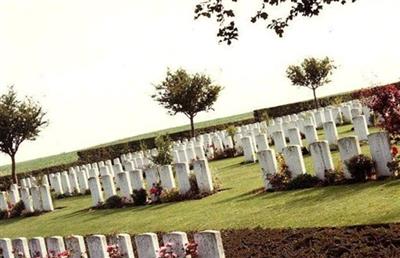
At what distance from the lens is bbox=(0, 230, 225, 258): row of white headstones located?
5203mm

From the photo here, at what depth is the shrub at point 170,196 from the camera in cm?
1319

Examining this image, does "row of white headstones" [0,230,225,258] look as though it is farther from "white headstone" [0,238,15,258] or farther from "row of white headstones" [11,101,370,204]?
"row of white headstones" [11,101,370,204]

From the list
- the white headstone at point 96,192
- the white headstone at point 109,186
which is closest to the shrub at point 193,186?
the white headstone at point 109,186

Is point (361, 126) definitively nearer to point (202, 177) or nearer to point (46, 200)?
point (202, 177)

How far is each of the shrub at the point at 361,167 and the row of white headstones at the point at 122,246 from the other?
18.7 ft

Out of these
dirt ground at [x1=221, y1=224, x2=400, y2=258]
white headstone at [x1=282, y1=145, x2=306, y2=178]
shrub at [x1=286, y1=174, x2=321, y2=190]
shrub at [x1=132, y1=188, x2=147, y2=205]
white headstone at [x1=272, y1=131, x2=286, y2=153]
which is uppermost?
white headstone at [x1=272, y1=131, x2=286, y2=153]

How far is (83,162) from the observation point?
34312 millimetres

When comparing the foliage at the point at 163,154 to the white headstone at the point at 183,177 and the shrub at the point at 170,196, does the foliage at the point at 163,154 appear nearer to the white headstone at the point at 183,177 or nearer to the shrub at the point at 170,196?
the shrub at the point at 170,196

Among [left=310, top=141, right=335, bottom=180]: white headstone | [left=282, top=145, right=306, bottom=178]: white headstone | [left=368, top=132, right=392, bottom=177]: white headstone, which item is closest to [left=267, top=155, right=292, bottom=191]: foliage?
[left=282, top=145, right=306, bottom=178]: white headstone

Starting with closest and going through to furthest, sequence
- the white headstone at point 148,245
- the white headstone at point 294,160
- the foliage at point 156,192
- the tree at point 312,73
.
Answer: the white headstone at point 148,245 < the white headstone at point 294,160 < the foliage at point 156,192 < the tree at point 312,73

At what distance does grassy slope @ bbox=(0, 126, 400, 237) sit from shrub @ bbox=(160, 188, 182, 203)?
39cm

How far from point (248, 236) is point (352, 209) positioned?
1.83m

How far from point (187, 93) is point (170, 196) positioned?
17913mm

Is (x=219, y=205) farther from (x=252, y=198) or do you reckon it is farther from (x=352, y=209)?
(x=352, y=209)
